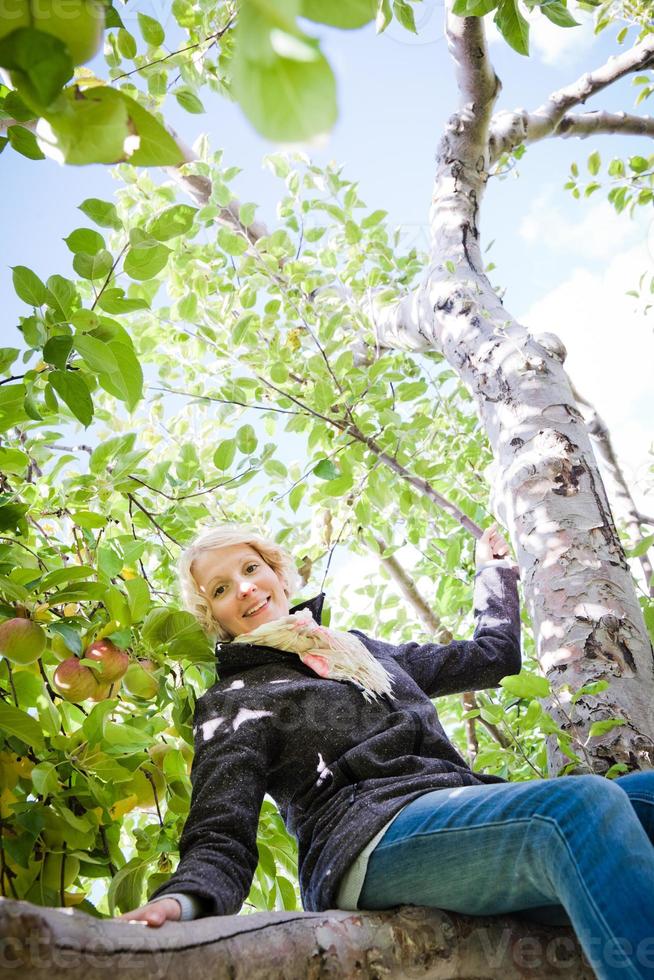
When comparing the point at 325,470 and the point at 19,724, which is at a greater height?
the point at 325,470

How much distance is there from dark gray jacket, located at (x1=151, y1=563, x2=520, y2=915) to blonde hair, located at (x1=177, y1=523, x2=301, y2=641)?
17 centimetres

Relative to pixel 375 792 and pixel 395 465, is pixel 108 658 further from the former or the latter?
pixel 395 465

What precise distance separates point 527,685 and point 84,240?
0.94 m

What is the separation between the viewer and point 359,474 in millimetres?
2609

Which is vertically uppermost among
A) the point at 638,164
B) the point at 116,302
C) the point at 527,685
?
the point at 638,164

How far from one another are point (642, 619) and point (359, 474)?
1.43m

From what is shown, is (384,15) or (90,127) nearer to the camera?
(90,127)

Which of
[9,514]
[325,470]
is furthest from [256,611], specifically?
[9,514]

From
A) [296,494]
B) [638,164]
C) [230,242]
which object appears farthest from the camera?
[638,164]

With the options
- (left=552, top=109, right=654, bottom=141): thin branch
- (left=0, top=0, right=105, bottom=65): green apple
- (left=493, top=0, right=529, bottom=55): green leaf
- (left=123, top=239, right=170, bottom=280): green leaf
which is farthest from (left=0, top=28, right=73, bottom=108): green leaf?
(left=552, top=109, right=654, bottom=141): thin branch

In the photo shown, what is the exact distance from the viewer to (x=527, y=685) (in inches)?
42.4

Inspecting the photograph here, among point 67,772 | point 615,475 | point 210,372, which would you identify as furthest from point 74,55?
point 615,475

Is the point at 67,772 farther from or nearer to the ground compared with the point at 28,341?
nearer to the ground

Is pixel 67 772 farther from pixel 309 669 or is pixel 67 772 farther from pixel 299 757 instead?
pixel 309 669
